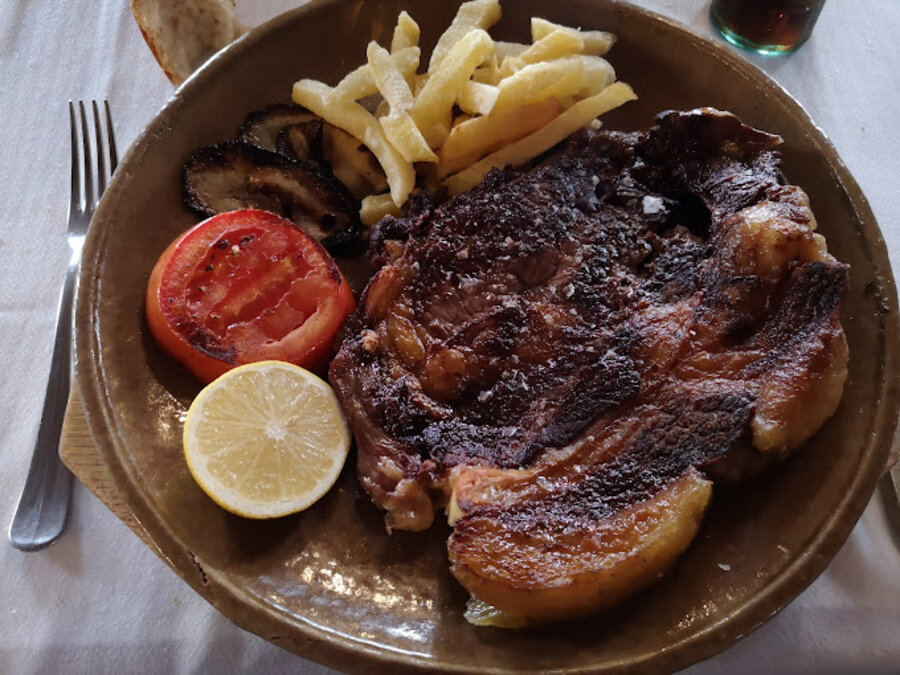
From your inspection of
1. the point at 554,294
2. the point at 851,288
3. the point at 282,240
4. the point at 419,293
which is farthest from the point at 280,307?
the point at 851,288

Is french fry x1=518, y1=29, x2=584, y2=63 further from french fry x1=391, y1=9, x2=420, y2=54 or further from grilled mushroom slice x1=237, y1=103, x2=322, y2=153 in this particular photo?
grilled mushroom slice x1=237, y1=103, x2=322, y2=153

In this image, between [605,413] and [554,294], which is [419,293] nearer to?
[554,294]

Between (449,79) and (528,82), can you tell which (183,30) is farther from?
(528,82)

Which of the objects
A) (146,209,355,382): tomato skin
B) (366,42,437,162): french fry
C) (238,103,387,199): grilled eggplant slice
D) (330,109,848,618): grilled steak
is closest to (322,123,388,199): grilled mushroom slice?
(238,103,387,199): grilled eggplant slice

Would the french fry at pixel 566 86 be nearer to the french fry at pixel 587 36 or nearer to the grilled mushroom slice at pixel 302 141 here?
the french fry at pixel 587 36

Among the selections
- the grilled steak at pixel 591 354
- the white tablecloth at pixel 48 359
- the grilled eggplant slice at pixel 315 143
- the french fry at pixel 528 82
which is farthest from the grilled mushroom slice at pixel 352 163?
the white tablecloth at pixel 48 359
